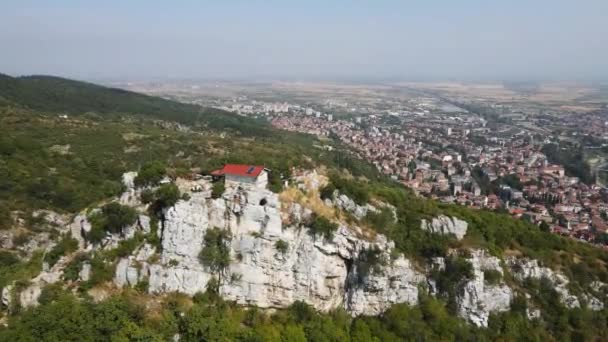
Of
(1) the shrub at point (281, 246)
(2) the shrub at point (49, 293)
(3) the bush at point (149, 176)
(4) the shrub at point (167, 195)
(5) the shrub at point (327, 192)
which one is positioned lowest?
(2) the shrub at point (49, 293)

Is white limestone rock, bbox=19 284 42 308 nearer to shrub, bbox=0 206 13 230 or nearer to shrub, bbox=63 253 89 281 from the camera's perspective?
shrub, bbox=63 253 89 281

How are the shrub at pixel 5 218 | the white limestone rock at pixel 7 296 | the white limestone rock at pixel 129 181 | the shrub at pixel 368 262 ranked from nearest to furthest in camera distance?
1. the white limestone rock at pixel 7 296
2. the shrub at pixel 368 262
3. the white limestone rock at pixel 129 181
4. the shrub at pixel 5 218

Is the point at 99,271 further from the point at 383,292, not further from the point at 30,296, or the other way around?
the point at 383,292

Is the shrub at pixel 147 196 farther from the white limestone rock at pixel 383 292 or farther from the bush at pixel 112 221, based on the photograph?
the white limestone rock at pixel 383 292

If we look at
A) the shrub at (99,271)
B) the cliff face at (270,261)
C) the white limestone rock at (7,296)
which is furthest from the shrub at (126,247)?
the white limestone rock at (7,296)

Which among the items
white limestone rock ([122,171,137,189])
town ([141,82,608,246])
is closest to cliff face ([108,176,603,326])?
white limestone rock ([122,171,137,189])

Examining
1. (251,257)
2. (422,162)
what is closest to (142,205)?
(251,257)
